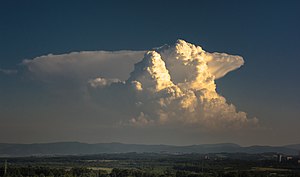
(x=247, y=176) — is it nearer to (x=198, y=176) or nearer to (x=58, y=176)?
(x=198, y=176)

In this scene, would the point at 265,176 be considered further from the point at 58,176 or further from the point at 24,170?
the point at 24,170

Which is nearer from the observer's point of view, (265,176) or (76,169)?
(265,176)

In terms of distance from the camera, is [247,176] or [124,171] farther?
[124,171]

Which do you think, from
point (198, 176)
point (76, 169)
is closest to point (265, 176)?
point (198, 176)

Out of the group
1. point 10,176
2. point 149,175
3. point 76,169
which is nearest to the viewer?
point 10,176

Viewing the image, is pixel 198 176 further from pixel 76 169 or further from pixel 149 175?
pixel 76 169

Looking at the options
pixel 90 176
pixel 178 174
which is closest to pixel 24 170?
pixel 90 176

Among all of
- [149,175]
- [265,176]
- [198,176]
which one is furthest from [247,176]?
[149,175]

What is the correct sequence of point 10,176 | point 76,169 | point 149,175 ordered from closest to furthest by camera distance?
point 10,176 → point 149,175 → point 76,169
